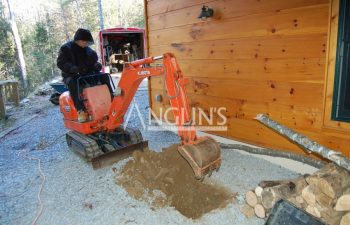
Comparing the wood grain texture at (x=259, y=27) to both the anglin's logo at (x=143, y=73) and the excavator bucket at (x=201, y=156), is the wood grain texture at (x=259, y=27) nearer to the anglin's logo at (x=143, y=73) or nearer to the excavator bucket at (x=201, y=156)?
the anglin's logo at (x=143, y=73)

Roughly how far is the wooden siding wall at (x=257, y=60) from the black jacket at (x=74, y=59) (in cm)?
151

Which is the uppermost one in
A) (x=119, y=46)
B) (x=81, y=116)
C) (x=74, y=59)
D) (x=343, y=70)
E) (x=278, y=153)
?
(x=119, y=46)

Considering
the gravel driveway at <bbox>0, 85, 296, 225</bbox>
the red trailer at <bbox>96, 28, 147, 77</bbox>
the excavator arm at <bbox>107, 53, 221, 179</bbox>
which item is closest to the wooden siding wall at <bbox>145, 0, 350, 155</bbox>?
the gravel driveway at <bbox>0, 85, 296, 225</bbox>

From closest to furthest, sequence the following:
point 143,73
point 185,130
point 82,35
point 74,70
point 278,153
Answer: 1. point 185,130
2. point 143,73
3. point 278,153
4. point 74,70
5. point 82,35

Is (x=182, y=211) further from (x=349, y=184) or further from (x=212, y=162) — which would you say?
(x=349, y=184)

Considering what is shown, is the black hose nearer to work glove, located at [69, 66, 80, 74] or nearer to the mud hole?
the mud hole

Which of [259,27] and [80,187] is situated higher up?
[259,27]

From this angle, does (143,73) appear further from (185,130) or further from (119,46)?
(119,46)

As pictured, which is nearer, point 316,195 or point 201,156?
point 316,195

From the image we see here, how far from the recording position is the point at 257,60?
12.7 ft

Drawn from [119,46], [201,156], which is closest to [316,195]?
[201,156]

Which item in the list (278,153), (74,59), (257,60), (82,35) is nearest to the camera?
(278,153)

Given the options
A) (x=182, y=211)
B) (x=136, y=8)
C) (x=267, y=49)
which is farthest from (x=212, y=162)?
(x=136, y=8)

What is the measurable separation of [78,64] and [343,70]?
385 cm
